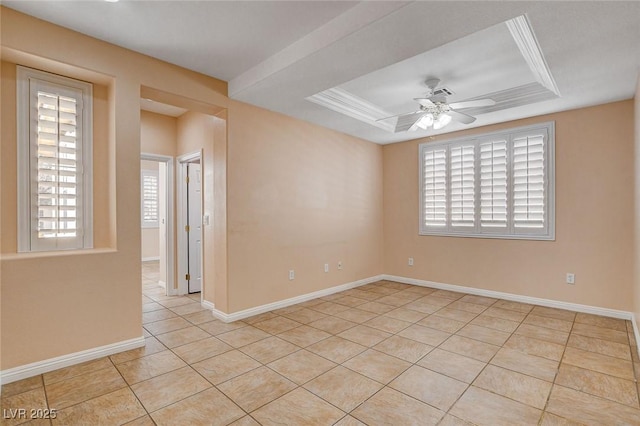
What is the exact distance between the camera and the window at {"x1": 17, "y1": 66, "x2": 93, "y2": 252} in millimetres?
2594

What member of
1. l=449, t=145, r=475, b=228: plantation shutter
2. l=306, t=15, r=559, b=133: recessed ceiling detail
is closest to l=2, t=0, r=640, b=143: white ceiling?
l=306, t=15, r=559, b=133: recessed ceiling detail

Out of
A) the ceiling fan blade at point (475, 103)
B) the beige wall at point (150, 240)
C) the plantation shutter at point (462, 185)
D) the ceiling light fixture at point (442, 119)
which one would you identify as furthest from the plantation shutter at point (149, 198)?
the ceiling fan blade at point (475, 103)

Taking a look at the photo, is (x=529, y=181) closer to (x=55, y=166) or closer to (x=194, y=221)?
(x=194, y=221)

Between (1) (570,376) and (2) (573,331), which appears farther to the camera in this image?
(2) (573,331)

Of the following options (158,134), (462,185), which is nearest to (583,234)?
(462,185)

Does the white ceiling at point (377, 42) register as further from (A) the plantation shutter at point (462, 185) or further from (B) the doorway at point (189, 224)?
(B) the doorway at point (189, 224)

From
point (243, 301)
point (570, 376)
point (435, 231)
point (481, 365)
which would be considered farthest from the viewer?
point (435, 231)

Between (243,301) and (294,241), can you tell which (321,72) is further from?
(243,301)

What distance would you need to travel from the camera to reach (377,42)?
2484 millimetres

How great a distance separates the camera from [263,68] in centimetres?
320

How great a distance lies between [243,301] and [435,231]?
3362mm

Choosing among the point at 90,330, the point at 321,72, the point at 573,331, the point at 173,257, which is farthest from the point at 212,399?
the point at 573,331

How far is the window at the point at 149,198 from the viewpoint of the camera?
Answer: 8.52 metres

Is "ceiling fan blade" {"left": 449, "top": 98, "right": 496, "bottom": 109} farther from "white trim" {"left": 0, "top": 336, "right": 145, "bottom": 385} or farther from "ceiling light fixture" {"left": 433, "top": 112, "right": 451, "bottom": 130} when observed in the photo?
"white trim" {"left": 0, "top": 336, "right": 145, "bottom": 385}
